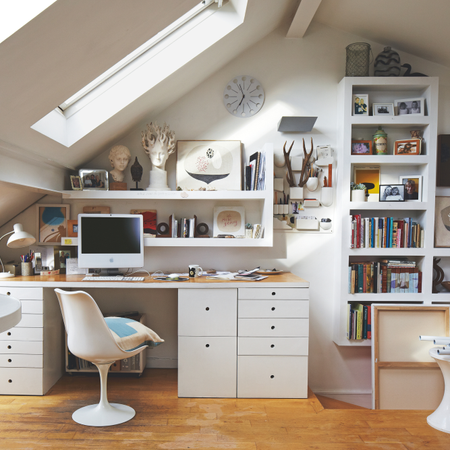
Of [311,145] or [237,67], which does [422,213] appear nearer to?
[311,145]

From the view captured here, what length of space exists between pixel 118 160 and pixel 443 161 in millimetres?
2589

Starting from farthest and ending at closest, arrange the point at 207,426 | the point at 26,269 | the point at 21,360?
the point at 26,269 → the point at 21,360 → the point at 207,426

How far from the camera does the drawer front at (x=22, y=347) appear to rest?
2.55 m

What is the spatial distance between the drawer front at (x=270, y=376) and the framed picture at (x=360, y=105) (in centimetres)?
193

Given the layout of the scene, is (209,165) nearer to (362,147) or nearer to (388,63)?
(362,147)

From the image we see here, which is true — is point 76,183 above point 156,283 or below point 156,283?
above

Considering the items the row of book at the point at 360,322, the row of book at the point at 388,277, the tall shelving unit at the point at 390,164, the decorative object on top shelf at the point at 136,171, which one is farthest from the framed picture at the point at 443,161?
the decorative object on top shelf at the point at 136,171

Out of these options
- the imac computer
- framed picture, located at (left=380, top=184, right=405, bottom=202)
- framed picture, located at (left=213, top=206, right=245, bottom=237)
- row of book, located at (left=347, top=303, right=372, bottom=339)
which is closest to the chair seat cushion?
the imac computer

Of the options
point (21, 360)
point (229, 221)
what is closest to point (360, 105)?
point (229, 221)

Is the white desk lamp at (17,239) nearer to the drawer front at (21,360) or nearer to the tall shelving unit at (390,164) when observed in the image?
the drawer front at (21,360)

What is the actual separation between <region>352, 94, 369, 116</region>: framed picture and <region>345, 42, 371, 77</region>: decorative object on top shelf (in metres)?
0.17

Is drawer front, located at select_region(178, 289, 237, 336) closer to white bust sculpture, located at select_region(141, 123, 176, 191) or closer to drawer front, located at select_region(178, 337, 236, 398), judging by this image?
drawer front, located at select_region(178, 337, 236, 398)

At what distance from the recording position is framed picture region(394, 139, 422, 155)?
2.91 meters

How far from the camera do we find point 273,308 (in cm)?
257
